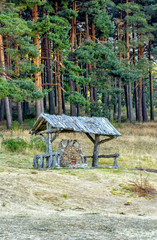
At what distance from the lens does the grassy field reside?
5992mm

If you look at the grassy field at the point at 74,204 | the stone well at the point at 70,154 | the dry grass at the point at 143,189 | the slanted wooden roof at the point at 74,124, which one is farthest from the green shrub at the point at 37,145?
the dry grass at the point at 143,189

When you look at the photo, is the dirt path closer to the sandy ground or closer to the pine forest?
the sandy ground

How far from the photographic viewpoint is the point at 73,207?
9852 millimetres

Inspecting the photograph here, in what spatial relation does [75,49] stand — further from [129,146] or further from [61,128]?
[61,128]

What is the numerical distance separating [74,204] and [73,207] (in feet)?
1.05

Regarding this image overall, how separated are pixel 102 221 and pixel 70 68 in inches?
951

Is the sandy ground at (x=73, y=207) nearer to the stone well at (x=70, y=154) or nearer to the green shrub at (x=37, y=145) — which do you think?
the stone well at (x=70, y=154)

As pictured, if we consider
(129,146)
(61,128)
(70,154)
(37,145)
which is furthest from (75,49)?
(61,128)

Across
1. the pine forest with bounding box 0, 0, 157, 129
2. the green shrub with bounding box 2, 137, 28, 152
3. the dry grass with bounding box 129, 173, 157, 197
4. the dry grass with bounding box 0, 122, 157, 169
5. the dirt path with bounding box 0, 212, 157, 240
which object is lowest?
the dry grass with bounding box 0, 122, 157, 169

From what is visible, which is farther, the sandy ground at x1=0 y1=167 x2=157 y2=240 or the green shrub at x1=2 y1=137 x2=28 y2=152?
the green shrub at x1=2 y1=137 x2=28 y2=152

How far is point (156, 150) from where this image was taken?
2386cm

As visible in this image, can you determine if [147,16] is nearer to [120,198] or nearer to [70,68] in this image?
[70,68]

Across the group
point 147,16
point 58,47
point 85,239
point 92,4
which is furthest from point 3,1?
point 85,239

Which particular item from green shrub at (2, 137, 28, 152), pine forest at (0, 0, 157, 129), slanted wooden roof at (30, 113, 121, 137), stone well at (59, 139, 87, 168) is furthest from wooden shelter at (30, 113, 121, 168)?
pine forest at (0, 0, 157, 129)
